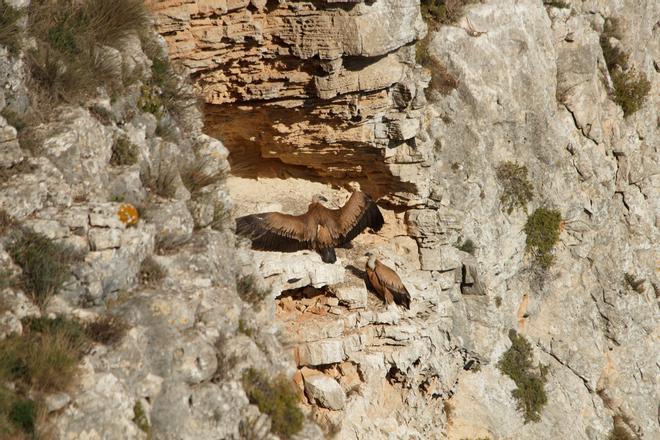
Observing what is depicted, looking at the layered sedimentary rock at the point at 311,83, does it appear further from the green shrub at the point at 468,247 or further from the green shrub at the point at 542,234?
the green shrub at the point at 542,234

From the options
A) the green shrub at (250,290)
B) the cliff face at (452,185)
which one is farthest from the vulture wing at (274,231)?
the green shrub at (250,290)

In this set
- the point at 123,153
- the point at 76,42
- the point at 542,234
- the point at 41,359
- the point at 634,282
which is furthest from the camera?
the point at 634,282

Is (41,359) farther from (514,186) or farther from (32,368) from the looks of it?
(514,186)

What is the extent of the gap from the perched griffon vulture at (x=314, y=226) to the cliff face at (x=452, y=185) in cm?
28

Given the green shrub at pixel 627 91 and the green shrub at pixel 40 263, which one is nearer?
the green shrub at pixel 40 263

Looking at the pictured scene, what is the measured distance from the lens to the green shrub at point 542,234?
20188 millimetres

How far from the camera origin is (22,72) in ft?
29.1

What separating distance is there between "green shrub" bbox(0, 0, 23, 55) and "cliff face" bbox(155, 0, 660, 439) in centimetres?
330

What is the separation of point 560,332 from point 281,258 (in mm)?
9917

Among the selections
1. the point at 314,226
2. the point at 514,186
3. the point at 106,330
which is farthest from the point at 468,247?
the point at 106,330

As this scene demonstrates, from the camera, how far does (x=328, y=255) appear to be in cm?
1418

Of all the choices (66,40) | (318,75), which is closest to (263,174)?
(318,75)

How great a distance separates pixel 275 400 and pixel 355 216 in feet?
21.7

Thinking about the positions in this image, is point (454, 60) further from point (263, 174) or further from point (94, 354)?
point (94, 354)
